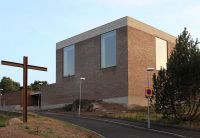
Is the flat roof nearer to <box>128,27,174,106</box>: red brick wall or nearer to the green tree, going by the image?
<box>128,27,174,106</box>: red brick wall

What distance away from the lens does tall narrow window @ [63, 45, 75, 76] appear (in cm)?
8012

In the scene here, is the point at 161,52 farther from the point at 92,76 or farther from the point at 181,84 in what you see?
the point at 181,84

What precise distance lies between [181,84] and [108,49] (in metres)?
35.5

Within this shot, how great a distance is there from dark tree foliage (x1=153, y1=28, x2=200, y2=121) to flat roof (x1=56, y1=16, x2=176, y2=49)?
30.8m

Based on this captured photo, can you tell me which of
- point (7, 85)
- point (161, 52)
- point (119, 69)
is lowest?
point (7, 85)

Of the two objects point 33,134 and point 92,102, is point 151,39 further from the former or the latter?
point 33,134

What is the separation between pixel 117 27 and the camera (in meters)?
69.5

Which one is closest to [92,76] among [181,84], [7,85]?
[181,84]

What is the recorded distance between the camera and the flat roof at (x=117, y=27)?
68688 mm

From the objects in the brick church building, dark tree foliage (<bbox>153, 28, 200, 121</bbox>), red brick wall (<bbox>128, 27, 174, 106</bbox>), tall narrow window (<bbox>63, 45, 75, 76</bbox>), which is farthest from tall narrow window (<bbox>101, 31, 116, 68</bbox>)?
dark tree foliage (<bbox>153, 28, 200, 121</bbox>)

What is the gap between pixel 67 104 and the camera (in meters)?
77.7

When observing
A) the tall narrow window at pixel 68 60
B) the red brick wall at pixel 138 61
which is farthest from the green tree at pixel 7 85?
the red brick wall at pixel 138 61

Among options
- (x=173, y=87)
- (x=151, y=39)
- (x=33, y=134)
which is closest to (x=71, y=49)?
(x=151, y=39)

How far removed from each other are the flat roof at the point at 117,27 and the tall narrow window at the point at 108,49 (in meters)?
0.97
